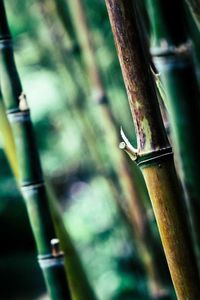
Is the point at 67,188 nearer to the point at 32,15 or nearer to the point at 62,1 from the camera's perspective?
the point at 32,15

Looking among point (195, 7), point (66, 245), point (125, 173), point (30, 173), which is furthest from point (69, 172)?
point (195, 7)

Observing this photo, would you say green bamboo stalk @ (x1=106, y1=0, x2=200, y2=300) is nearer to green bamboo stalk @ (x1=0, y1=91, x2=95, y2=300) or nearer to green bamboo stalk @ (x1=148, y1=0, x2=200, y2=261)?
green bamboo stalk @ (x1=148, y1=0, x2=200, y2=261)

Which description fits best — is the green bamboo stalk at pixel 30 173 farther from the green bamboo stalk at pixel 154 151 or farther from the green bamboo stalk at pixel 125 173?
the green bamboo stalk at pixel 125 173

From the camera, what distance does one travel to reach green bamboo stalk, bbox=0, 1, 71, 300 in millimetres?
789

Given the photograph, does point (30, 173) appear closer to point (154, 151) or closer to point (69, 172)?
point (154, 151)

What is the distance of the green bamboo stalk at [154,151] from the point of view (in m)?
0.53

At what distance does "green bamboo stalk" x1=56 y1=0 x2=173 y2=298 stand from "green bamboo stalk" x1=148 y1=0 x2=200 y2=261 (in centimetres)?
107

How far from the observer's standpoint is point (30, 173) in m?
0.82

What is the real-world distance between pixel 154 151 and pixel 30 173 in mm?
317

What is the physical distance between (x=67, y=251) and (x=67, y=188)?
252 cm

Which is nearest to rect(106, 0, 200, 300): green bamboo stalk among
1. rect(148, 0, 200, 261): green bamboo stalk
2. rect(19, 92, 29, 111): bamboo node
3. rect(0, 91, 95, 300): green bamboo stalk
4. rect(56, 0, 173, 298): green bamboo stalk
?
rect(148, 0, 200, 261): green bamboo stalk

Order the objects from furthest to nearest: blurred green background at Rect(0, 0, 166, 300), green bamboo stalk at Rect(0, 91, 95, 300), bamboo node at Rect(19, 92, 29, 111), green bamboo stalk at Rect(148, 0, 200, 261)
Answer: blurred green background at Rect(0, 0, 166, 300)
green bamboo stalk at Rect(0, 91, 95, 300)
bamboo node at Rect(19, 92, 29, 111)
green bamboo stalk at Rect(148, 0, 200, 261)

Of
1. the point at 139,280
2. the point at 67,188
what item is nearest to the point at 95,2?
the point at 139,280

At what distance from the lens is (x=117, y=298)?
230 centimetres
